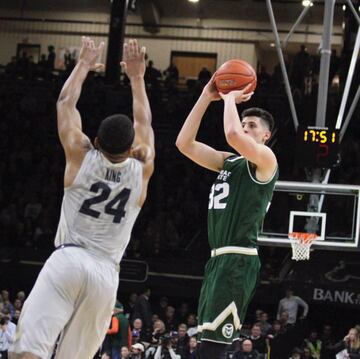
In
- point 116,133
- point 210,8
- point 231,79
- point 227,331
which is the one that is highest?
point 210,8

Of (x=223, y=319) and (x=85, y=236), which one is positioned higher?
(x=85, y=236)

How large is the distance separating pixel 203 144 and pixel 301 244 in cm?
582

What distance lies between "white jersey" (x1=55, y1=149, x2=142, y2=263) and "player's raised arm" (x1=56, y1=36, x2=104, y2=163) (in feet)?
0.24

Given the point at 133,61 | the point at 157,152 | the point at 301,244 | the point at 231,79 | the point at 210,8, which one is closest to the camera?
the point at 133,61

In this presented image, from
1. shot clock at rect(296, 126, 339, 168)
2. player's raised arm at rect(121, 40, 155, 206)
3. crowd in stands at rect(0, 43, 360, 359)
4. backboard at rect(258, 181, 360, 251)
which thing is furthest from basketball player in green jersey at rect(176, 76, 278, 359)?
crowd in stands at rect(0, 43, 360, 359)

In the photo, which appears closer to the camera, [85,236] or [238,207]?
[85,236]

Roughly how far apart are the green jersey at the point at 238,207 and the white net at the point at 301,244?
5.88m

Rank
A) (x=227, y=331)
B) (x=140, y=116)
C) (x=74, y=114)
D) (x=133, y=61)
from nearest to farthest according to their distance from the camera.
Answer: (x=74, y=114) → (x=140, y=116) → (x=133, y=61) → (x=227, y=331)

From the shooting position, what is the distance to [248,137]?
5.87m

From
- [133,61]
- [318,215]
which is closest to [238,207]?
[133,61]

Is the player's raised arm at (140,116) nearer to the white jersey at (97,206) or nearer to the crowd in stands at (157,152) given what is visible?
the white jersey at (97,206)

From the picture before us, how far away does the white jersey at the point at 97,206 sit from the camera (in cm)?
489

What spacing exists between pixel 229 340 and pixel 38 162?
17424 millimetres

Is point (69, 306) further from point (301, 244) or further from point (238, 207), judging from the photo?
point (301, 244)
